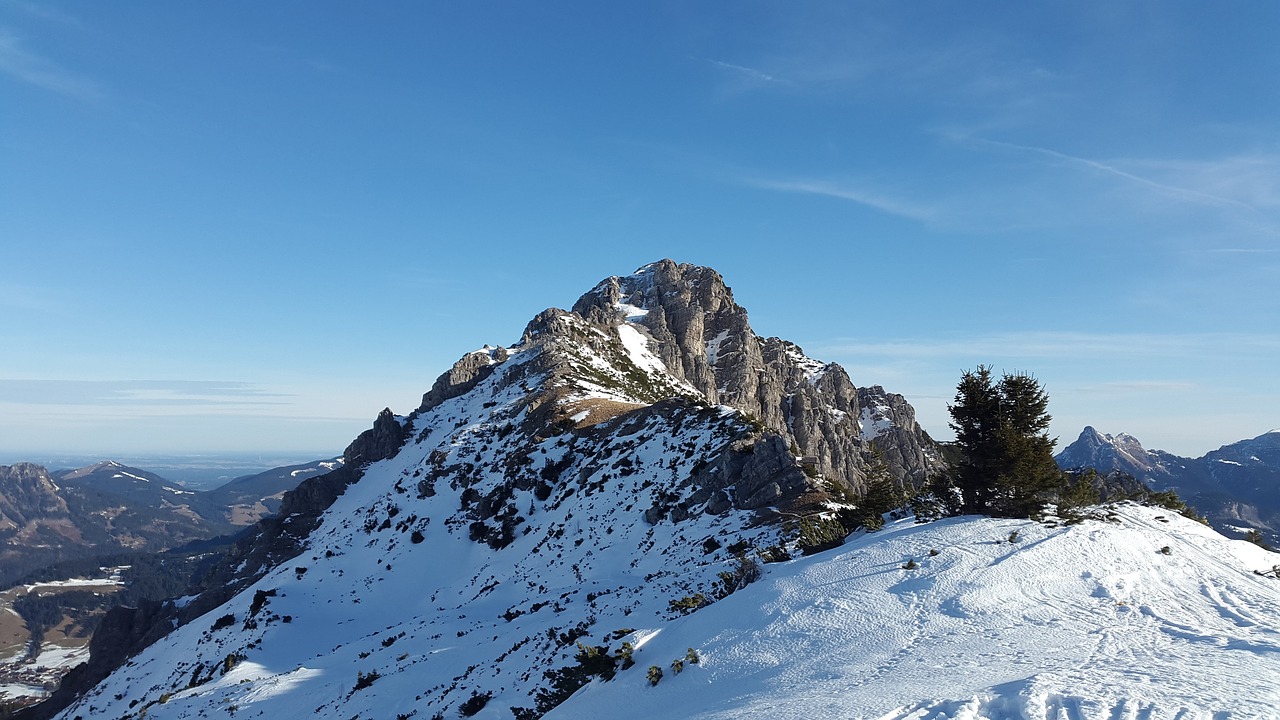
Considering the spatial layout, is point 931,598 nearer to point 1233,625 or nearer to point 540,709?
point 1233,625

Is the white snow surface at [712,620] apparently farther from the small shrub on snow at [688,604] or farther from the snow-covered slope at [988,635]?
the small shrub on snow at [688,604]

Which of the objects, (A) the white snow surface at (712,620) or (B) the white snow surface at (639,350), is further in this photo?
(B) the white snow surface at (639,350)

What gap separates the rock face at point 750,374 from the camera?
124 m

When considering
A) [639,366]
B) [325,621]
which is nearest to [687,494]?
[325,621]

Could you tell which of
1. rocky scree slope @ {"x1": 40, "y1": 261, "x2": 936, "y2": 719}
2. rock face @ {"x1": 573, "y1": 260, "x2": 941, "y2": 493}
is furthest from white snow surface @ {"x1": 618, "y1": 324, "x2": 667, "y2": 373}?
rock face @ {"x1": 573, "y1": 260, "x2": 941, "y2": 493}

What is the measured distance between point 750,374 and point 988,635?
115394mm

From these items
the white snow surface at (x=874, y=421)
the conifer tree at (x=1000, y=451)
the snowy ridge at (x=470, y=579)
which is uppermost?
the white snow surface at (x=874, y=421)

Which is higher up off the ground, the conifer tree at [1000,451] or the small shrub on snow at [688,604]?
the conifer tree at [1000,451]

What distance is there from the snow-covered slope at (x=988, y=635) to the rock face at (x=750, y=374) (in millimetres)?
93218

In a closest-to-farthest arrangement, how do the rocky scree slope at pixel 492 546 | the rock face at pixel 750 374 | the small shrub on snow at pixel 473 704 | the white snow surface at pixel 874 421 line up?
1. the small shrub on snow at pixel 473 704
2. the rocky scree slope at pixel 492 546
3. the rock face at pixel 750 374
4. the white snow surface at pixel 874 421

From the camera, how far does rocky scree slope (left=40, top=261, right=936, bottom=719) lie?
28.8m

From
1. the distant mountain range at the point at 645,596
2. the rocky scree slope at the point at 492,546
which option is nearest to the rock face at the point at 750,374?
the rocky scree slope at the point at 492,546

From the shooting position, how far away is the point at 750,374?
129000mm

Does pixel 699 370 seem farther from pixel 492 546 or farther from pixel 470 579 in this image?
pixel 470 579
